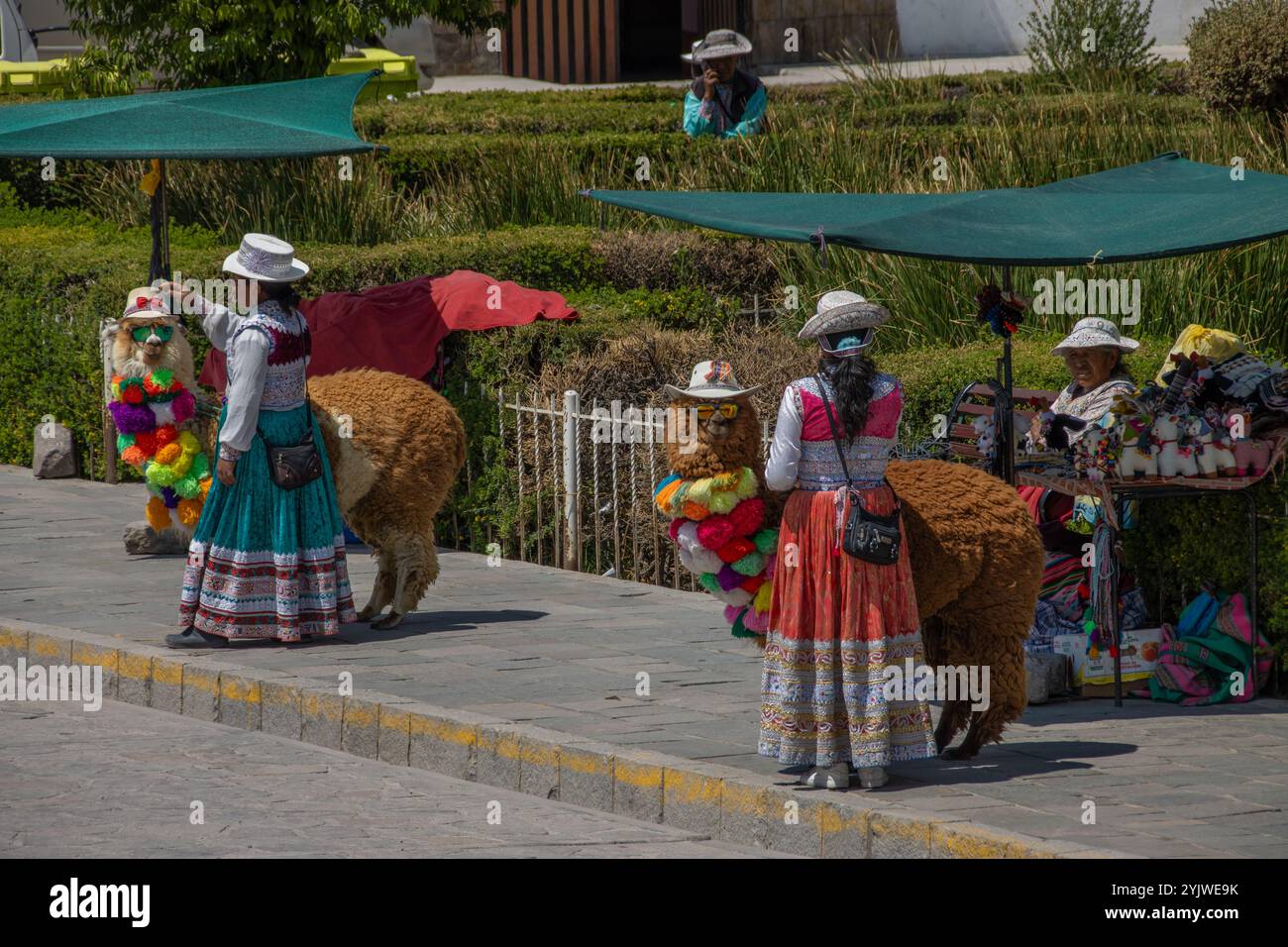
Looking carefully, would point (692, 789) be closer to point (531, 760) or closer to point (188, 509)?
point (531, 760)

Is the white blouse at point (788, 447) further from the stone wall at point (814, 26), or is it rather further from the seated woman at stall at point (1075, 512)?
the stone wall at point (814, 26)

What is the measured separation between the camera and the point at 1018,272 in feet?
41.1

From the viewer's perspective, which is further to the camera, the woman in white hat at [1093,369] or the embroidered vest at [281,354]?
the embroidered vest at [281,354]

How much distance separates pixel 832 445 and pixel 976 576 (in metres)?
0.80

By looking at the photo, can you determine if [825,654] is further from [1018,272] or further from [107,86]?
[107,86]

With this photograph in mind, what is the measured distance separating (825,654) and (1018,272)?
5680 millimetres

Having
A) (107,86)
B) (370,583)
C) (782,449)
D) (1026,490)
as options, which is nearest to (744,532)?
(782,449)

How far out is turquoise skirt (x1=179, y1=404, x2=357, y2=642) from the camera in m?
9.79

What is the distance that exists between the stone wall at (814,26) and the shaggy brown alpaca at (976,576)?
22.6m

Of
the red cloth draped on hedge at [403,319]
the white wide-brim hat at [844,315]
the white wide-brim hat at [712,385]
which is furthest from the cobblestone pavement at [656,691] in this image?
the white wide-brim hat at [844,315]

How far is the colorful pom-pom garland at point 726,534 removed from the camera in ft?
24.4

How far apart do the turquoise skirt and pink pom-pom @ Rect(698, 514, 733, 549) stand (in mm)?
2971

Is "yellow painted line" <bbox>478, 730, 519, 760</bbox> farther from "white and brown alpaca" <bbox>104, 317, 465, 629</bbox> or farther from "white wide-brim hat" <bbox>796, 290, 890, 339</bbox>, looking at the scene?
"white and brown alpaca" <bbox>104, 317, 465, 629</bbox>

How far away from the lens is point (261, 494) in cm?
980
